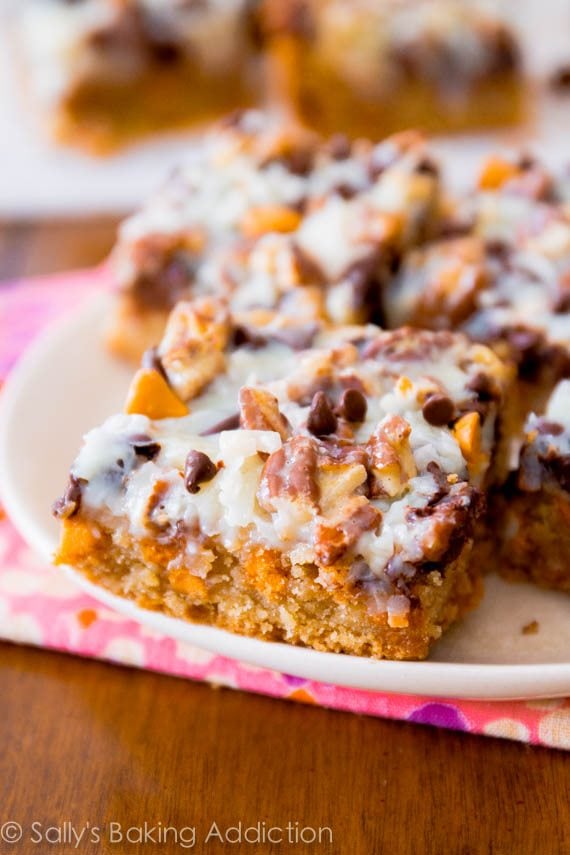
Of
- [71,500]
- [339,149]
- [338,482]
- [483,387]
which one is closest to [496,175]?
[339,149]

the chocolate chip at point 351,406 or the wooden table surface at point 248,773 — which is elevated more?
the chocolate chip at point 351,406

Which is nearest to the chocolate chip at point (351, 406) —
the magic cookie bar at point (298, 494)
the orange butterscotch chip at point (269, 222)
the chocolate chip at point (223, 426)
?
the magic cookie bar at point (298, 494)

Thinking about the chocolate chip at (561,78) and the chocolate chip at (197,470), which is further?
the chocolate chip at (561,78)

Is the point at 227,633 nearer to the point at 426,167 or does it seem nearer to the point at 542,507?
the point at 542,507

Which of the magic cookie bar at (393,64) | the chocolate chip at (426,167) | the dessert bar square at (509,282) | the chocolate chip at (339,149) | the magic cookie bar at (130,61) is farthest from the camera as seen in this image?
the magic cookie bar at (130,61)

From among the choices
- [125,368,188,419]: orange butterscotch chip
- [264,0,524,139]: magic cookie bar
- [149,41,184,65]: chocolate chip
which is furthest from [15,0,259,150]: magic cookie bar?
[125,368,188,419]: orange butterscotch chip

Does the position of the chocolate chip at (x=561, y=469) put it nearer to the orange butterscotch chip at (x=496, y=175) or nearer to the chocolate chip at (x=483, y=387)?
the chocolate chip at (x=483, y=387)
